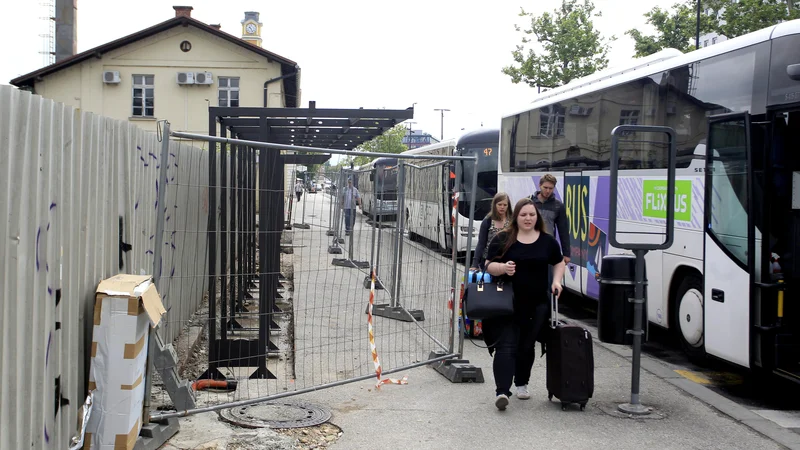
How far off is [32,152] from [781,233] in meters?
6.25

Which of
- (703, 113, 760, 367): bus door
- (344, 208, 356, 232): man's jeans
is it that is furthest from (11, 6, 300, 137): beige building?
(703, 113, 760, 367): bus door

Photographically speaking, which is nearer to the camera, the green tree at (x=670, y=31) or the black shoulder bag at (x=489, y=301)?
the black shoulder bag at (x=489, y=301)

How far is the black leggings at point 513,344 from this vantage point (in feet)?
21.9

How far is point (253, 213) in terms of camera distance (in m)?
8.07

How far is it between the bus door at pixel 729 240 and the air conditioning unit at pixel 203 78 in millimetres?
32860

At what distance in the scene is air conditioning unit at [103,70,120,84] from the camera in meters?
37.7

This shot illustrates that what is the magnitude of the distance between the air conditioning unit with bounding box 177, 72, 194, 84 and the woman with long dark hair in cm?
3354

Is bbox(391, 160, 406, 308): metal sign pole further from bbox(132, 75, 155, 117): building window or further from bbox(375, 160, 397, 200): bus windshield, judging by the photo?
bbox(132, 75, 155, 117): building window

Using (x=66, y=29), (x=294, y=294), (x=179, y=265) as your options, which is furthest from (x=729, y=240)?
(x=66, y=29)

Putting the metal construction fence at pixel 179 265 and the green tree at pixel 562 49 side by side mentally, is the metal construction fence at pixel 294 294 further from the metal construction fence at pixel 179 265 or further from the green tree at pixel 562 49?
the green tree at pixel 562 49

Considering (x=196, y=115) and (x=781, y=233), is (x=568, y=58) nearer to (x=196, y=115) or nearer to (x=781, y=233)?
(x=196, y=115)

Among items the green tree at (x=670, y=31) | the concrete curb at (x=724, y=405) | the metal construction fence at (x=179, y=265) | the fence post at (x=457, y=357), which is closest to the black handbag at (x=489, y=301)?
the fence post at (x=457, y=357)

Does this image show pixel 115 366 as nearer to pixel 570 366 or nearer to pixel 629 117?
pixel 570 366

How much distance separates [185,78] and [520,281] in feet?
111
